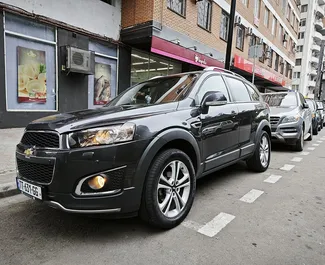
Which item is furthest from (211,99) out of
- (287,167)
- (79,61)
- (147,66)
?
(147,66)

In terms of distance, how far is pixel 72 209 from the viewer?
2.19m

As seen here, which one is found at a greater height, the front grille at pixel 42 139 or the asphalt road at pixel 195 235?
the front grille at pixel 42 139

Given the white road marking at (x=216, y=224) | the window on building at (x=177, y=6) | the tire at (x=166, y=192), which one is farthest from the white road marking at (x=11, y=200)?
the window on building at (x=177, y=6)

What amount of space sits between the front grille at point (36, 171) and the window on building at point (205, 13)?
1140cm

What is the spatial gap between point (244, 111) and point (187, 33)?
7987 mm

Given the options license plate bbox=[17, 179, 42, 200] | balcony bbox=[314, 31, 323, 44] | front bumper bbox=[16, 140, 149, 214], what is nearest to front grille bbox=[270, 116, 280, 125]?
front bumper bbox=[16, 140, 149, 214]

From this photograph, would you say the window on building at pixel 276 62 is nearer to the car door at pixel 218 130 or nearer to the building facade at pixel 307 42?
the car door at pixel 218 130

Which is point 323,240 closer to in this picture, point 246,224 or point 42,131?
point 246,224

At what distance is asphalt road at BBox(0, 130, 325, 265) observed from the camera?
7.16ft

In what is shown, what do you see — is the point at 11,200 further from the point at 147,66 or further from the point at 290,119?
the point at 147,66

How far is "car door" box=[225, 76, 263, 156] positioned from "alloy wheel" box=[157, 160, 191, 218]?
1.55 meters

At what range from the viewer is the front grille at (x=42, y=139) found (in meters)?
2.24

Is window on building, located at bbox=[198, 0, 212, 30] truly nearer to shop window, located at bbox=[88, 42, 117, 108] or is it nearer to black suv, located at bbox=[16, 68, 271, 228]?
shop window, located at bbox=[88, 42, 117, 108]

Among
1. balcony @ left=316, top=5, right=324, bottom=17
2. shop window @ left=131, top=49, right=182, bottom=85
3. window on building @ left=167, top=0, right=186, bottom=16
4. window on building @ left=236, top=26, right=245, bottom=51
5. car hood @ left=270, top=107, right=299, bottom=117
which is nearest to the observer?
car hood @ left=270, top=107, right=299, bottom=117
